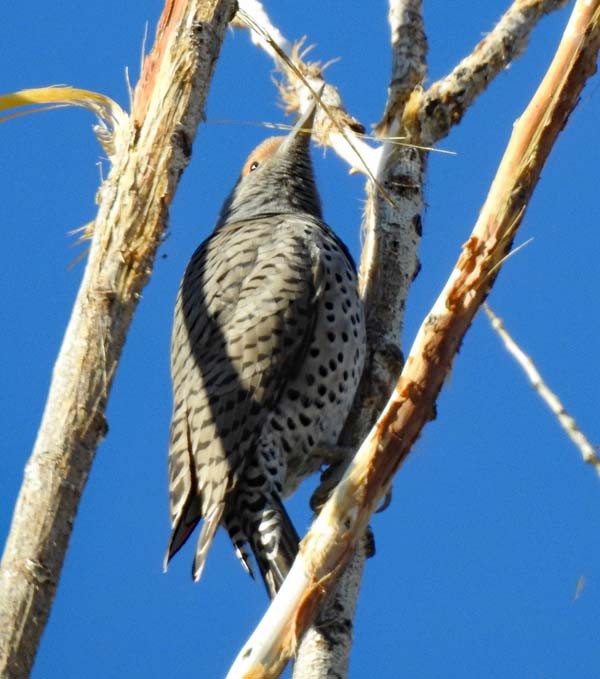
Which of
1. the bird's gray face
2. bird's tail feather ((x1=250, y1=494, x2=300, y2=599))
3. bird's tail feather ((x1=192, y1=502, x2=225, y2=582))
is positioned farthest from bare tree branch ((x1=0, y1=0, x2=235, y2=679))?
the bird's gray face

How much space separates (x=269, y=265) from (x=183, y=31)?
1282 mm

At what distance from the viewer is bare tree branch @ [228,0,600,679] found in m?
2.54

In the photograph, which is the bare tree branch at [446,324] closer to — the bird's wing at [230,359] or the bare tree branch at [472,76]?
the bird's wing at [230,359]

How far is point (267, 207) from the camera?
16.8 ft

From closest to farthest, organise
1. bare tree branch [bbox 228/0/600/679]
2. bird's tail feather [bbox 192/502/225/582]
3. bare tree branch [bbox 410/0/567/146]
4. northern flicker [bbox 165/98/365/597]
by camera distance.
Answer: bare tree branch [bbox 228/0/600/679] → bird's tail feather [bbox 192/502/225/582] → northern flicker [bbox 165/98/365/597] → bare tree branch [bbox 410/0/567/146]

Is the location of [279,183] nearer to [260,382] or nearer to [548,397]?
[260,382]

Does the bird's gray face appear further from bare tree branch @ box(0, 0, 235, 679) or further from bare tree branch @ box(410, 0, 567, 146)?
bare tree branch @ box(0, 0, 235, 679)

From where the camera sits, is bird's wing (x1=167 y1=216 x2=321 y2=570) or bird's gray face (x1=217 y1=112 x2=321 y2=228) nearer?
bird's wing (x1=167 y1=216 x2=321 y2=570)

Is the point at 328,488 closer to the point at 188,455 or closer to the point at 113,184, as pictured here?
the point at 188,455

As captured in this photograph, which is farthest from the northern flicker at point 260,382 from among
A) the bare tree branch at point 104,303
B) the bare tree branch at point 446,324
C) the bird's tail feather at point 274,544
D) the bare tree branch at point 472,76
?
the bare tree branch at point 446,324

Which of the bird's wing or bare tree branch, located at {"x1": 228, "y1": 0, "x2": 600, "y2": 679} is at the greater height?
the bird's wing

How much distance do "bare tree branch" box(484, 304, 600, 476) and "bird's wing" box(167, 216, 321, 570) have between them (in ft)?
2.95

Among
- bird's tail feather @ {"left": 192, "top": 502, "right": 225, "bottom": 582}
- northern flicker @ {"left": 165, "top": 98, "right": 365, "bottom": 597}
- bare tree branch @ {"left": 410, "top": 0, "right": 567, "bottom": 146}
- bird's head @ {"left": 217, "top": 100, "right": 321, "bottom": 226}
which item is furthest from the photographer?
bird's head @ {"left": 217, "top": 100, "right": 321, "bottom": 226}

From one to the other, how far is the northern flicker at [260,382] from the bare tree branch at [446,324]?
1.26 metres
